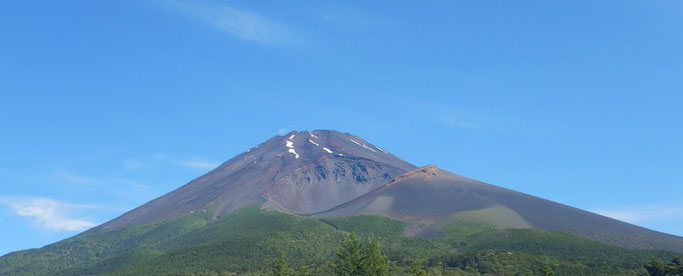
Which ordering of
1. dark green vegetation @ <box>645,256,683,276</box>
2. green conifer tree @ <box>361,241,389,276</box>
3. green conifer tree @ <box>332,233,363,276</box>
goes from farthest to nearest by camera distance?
1. dark green vegetation @ <box>645,256,683,276</box>
2. green conifer tree @ <box>332,233,363,276</box>
3. green conifer tree @ <box>361,241,389,276</box>

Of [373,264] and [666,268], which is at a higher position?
[373,264]

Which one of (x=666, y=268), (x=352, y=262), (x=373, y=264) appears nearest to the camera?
(x=373, y=264)

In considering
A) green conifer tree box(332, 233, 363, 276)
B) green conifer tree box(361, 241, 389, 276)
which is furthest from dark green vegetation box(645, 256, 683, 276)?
green conifer tree box(332, 233, 363, 276)

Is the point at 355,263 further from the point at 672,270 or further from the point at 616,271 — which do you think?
the point at 616,271

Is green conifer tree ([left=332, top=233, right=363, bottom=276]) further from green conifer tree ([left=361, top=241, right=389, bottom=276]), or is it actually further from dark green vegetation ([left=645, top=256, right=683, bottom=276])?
dark green vegetation ([left=645, top=256, right=683, bottom=276])

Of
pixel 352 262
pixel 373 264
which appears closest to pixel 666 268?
pixel 373 264

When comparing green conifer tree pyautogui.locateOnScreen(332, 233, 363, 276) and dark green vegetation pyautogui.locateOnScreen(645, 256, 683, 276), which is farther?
dark green vegetation pyautogui.locateOnScreen(645, 256, 683, 276)

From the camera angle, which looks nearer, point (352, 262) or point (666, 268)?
point (352, 262)

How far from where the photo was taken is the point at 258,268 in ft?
545

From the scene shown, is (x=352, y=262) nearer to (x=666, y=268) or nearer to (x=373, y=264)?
(x=373, y=264)

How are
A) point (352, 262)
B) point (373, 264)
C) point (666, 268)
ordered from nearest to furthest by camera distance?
point (373, 264), point (352, 262), point (666, 268)

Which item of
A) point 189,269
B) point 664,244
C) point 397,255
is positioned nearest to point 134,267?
point 189,269

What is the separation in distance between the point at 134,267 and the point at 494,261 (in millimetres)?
99962

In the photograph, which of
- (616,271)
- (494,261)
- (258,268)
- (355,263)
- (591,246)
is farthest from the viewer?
(591,246)
